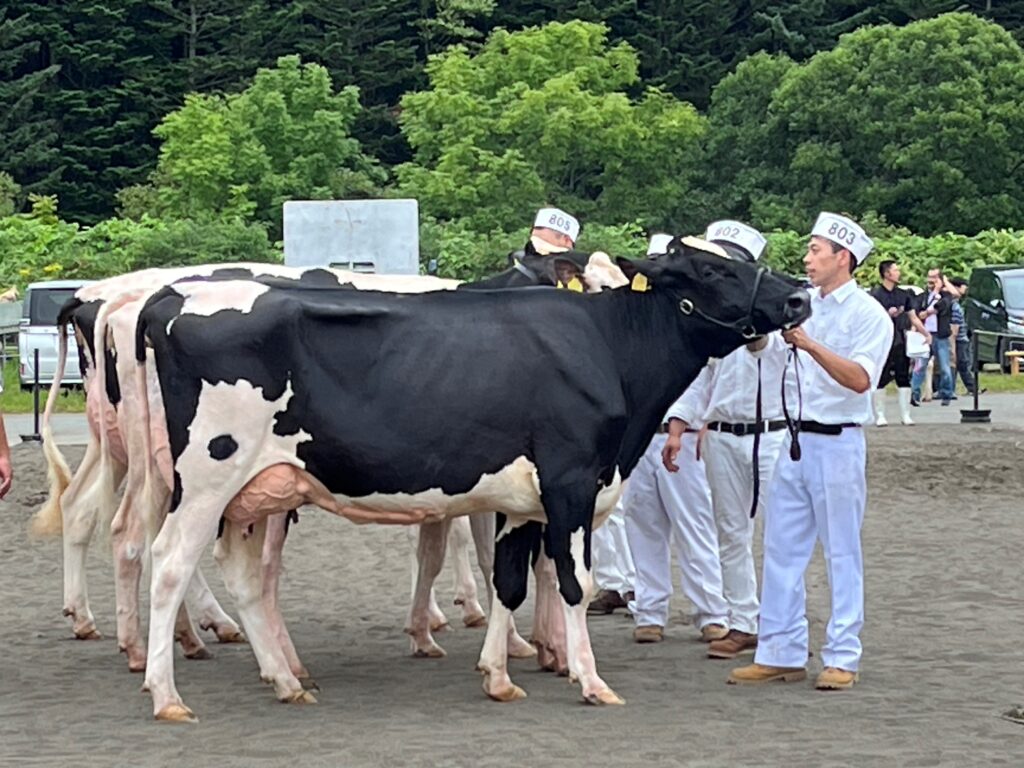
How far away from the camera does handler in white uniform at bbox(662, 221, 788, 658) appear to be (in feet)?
38.2

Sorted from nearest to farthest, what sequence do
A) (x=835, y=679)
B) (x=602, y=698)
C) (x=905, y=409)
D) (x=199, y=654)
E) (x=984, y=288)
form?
(x=602, y=698) → (x=835, y=679) → (x=199, y=654) → (x=905, y=409) → (x=984, y=288)

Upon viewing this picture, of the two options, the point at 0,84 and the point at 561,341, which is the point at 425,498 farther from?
the point at 0,84

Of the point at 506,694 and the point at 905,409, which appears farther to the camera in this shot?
the point at 905,409

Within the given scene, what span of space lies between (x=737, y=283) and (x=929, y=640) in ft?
8.38

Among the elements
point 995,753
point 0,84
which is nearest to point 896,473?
point 995,753

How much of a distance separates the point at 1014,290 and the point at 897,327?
35.1 feet

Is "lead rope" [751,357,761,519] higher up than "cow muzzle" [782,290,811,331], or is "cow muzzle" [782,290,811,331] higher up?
"cow muzzle" [782,290,811,331]

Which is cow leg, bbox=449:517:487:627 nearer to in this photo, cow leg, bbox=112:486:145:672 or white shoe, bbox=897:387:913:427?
cow leg, bbox=112:486:145:672

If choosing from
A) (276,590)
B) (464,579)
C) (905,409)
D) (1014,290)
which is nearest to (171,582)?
(276,590)

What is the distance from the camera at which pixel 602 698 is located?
1008 cm

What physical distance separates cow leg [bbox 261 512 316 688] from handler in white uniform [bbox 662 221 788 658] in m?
2.20

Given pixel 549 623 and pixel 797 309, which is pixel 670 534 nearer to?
pixel 549 623

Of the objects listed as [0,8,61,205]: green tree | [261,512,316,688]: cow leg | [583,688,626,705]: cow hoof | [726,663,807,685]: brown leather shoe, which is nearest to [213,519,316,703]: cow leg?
[261,512,316,688]: cow leg

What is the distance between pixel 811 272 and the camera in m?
10.6
